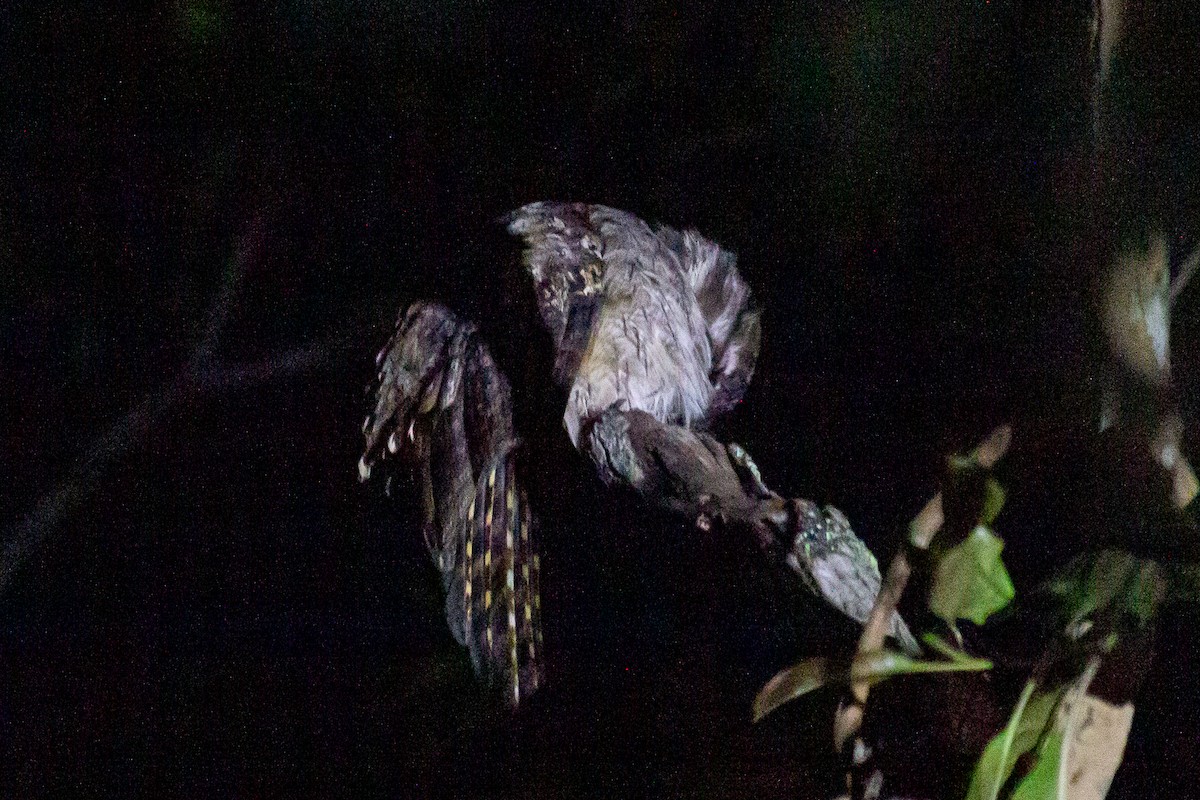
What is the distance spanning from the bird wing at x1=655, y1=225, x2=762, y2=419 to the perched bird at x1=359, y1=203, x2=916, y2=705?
0.18ft

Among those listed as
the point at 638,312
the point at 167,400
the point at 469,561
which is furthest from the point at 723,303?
the point at 167,400

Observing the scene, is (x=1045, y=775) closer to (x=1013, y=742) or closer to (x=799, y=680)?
(x=1013, y=742)

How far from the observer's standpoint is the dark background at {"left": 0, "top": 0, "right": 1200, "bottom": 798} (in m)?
1.14

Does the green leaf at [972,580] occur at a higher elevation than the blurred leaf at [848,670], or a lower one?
higher

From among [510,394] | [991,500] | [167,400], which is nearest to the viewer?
[991,500]

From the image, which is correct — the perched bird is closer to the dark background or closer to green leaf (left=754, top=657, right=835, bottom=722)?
the dark background

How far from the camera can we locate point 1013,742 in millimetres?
543

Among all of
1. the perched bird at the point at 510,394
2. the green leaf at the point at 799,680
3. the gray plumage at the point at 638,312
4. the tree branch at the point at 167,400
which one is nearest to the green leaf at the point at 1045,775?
the green leaf at the point at 799,680

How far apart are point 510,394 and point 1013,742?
678 millimetres

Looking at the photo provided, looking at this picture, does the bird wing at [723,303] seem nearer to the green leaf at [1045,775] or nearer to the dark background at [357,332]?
the dark background at [357,332]

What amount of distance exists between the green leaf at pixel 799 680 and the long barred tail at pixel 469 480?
Answer: 1.80 ft

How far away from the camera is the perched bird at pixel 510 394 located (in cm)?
105

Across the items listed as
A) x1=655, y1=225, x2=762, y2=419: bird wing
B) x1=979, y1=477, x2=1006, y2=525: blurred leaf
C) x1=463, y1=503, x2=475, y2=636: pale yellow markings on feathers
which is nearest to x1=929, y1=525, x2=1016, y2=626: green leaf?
x1=979, y1=477, x2=1006, y2=525: blurred leaf

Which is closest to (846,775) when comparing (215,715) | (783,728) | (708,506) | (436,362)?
(708,506)
